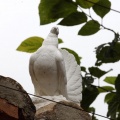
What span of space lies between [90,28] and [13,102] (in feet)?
0.93

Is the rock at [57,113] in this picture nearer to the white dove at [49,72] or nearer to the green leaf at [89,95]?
the white dove at [49,72]

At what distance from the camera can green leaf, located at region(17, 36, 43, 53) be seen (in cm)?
146

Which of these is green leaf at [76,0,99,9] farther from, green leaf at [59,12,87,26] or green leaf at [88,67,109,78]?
green leaf at [88,67,109,78]

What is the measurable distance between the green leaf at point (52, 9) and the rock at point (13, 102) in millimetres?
212

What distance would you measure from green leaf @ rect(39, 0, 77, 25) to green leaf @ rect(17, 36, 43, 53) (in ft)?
1.04

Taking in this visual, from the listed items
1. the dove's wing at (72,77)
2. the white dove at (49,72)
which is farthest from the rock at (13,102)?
the dove's wing at (72,77)

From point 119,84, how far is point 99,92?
93 mm

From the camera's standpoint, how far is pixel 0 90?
1191mm

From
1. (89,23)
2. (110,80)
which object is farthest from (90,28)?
(110,80)

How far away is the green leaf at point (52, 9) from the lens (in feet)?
3.64

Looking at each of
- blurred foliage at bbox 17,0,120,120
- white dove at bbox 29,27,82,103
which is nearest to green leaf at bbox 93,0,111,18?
blurred foliage at bbox 17,0,120,120

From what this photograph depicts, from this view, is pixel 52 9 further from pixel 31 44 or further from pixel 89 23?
pixel 31 44

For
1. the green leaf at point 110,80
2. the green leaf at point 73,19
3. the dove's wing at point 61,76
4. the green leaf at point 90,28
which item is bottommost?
the dove's wing at point 61,76

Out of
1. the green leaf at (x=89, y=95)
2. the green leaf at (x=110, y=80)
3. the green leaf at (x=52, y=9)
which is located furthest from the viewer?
the green leaf at (x=110, y=80)
